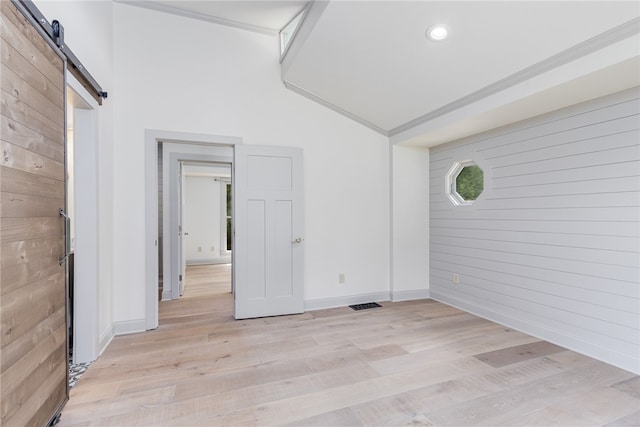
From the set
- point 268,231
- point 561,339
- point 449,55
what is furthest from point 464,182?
point 268,231

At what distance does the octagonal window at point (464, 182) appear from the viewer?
3684 millimetres

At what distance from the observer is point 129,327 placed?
308 centimetres

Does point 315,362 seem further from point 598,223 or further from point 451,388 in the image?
point 598,223

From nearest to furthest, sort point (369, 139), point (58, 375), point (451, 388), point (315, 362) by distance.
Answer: point (58, 375)
point (451, 388)
point (315, 362)
point (369, 139)

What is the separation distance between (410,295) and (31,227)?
400 cm

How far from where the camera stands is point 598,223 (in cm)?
249

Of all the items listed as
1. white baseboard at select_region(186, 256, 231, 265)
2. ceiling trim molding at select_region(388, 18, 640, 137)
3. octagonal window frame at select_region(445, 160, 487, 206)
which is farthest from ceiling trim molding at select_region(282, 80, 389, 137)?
white baseboard at select_region(186, 256, 231, 265)

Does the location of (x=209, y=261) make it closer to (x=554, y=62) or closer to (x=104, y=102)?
(x=104, y=102)

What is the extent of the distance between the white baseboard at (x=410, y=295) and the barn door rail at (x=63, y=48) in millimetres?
3970

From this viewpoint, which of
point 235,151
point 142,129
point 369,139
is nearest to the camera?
point 142,129

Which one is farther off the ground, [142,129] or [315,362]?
[142,129]

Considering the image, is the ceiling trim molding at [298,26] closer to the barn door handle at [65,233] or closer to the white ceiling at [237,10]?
the white ceiling at [237,10]

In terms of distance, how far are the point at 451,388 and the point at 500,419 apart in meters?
0.35

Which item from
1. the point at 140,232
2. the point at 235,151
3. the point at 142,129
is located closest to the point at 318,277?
the point at 235,151
